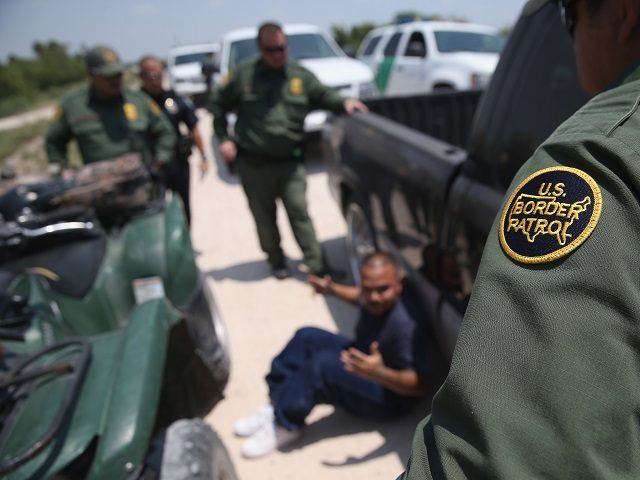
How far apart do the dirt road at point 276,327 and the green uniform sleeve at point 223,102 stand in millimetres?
1305

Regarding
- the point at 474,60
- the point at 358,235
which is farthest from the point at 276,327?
the point at 474,60

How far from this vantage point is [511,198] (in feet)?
2.37

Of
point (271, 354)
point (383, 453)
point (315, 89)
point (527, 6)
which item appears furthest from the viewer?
point (315, 89)

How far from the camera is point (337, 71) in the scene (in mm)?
7391

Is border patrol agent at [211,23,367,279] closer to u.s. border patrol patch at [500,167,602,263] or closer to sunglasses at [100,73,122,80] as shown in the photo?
sunglasses at [100,73,122,80]

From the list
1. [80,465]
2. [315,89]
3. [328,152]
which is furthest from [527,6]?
[328,152]

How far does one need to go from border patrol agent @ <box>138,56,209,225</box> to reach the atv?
3.75 feet

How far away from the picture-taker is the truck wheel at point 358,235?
3355 millimetres

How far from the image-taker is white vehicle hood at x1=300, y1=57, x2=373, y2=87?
7141 millimetres

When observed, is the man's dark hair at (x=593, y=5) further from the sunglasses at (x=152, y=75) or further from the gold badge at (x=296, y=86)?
the sunglasses at (x=152, y=75)

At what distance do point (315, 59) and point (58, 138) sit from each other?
5.21 meters

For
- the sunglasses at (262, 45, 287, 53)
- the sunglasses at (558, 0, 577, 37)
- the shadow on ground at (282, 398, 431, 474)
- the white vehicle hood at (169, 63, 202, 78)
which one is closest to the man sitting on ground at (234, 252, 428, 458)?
the shadow on ground at (282, 398, 431, 474)

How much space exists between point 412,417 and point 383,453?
0.28 meters

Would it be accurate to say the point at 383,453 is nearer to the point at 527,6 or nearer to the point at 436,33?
the point at 527,6
